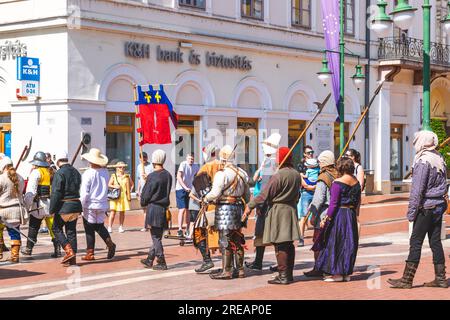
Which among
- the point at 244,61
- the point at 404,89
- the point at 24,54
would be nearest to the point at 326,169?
the point at 24,54

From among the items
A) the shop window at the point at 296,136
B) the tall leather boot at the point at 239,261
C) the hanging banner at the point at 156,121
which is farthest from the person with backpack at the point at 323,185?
the shop window at the point at 296,136

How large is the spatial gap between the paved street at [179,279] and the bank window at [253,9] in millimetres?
12438

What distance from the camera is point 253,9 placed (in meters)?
26.9

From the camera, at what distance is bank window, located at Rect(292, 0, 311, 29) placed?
2875 cm

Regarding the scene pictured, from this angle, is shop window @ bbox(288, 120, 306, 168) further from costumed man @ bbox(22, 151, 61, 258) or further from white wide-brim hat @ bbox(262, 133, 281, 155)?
white wide-brim hat @ bbox(262, 133, 281, 155)

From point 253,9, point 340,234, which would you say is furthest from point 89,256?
point 253,9

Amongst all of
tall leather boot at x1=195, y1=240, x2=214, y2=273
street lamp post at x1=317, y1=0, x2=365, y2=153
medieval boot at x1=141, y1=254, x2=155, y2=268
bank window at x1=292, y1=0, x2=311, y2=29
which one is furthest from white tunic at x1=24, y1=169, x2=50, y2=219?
bank window at x1=292, y1=0, x2=311, y2=29

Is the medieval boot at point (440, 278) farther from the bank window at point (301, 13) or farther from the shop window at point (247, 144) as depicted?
the bank window at point (301, 13)

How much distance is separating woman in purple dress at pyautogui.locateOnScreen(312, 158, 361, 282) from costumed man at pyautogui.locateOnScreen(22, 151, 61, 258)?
5.11 meters

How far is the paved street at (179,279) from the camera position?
9797 mm

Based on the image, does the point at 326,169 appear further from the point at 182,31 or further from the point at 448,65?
the point at 448,65

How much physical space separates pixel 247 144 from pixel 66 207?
573 inches

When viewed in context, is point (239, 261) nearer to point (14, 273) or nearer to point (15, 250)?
point (14, 273)

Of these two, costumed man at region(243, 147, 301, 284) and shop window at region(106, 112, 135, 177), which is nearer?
costumed man at region(243, 147, 301, 284)
